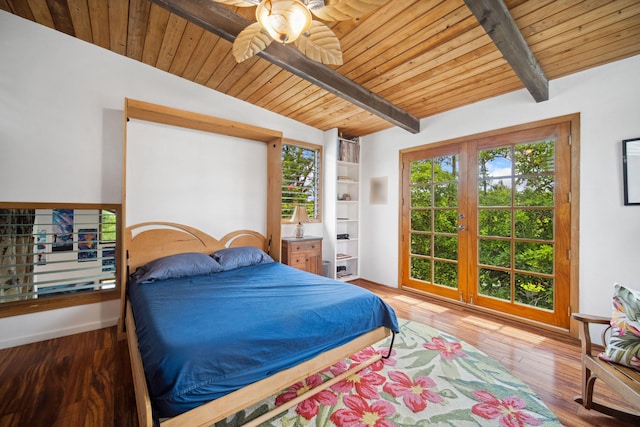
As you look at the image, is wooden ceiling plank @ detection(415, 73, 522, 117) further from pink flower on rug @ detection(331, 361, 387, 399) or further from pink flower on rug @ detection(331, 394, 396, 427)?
pink flower on rug @ detection(331, 394, 396, 427)

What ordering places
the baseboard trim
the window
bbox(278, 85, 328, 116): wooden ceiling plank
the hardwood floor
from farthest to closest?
the window → bbox(278, 85, 328, 116): wooden ceiling plank → the baseboard trim → the hardwood floor

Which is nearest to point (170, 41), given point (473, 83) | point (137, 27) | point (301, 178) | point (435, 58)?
point (137, 27)

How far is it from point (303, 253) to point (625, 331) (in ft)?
10.1

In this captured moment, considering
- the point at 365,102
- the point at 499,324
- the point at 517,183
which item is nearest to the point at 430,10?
the point at 365,102

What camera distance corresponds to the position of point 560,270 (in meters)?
2.78

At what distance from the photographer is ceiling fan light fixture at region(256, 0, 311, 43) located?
140cm

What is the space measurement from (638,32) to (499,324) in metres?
2.79

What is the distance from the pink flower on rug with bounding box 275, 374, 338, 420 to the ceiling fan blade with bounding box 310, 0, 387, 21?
7.72 feet

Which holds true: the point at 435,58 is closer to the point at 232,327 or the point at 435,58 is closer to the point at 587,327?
the point at 587,327

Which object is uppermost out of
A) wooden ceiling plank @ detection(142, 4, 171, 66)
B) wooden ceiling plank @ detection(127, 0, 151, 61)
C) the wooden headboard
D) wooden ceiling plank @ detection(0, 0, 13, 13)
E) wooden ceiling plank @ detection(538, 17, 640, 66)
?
wooden ceiling plank @ detection(0, 0, 13, 13)

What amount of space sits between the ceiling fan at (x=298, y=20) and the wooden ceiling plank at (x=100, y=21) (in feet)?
4.61

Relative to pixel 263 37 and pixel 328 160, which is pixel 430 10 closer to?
pixel 263 37

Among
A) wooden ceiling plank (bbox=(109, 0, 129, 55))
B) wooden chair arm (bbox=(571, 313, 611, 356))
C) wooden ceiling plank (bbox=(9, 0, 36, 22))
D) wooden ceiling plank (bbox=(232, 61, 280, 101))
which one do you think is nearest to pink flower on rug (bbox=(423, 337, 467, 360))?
wooden chair arm (bbox=(571, 313, 611, 356))

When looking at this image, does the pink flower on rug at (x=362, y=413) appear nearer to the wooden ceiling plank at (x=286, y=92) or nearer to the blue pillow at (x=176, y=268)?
the blue pillow at (x=176, y=268)
